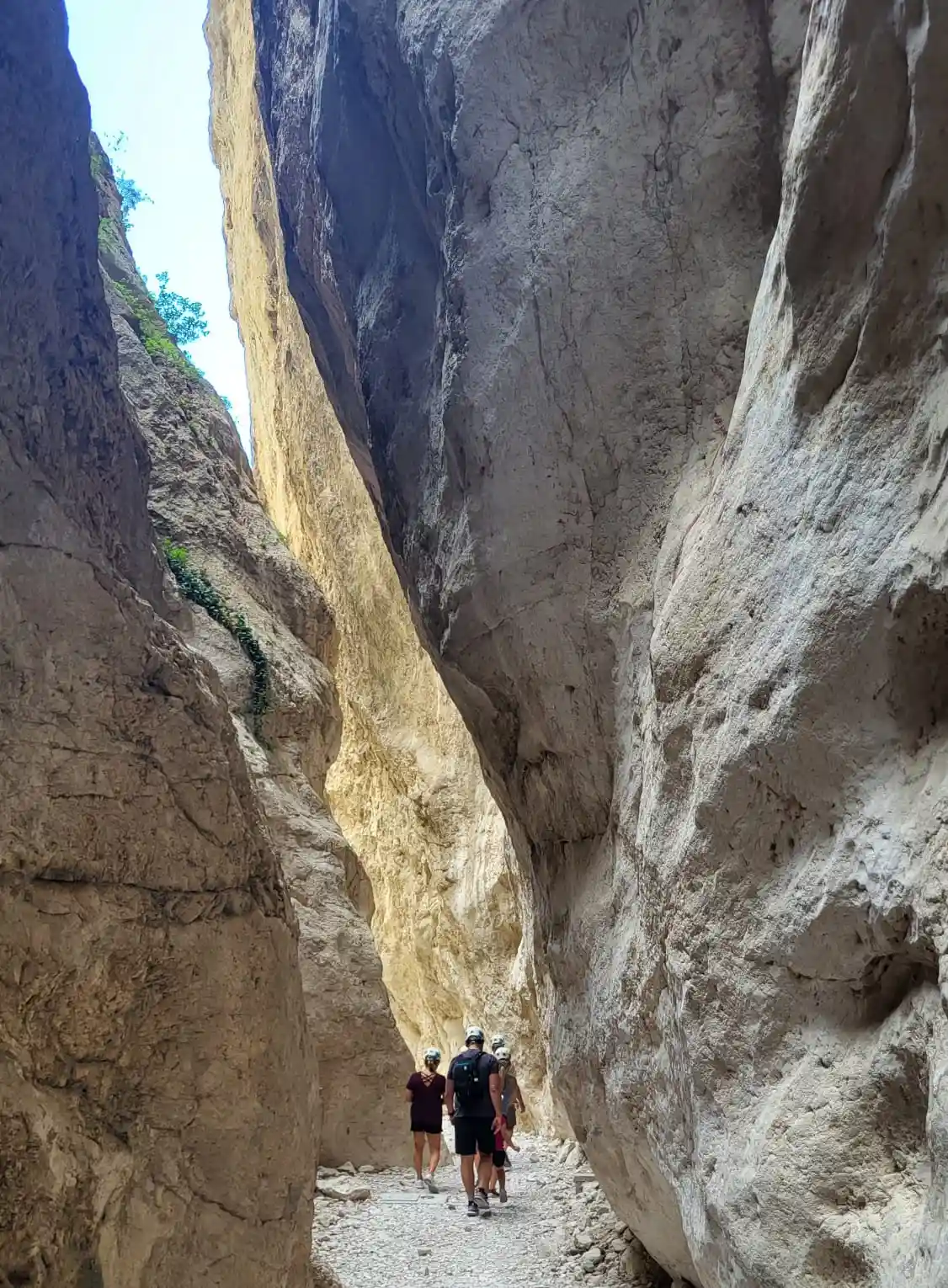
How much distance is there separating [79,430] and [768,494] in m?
3.38

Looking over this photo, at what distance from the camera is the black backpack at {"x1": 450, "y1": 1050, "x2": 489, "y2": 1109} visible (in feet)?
27.0

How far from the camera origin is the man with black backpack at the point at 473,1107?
8.23m

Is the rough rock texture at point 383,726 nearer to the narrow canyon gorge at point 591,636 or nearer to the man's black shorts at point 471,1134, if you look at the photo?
the man's black shorts at point 471,1134

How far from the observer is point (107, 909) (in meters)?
4.21

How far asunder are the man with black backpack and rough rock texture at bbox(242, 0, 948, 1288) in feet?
4.29

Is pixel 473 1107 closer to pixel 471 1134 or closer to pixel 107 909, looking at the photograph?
pixel 471 1134

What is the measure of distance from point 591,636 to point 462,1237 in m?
4.79

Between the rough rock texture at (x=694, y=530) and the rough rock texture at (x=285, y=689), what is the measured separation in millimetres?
3033

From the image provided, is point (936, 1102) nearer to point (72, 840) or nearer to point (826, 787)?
point (826, 787)

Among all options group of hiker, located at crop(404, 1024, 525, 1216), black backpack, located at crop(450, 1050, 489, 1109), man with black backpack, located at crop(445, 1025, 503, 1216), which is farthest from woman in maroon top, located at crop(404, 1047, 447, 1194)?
black backpack, located at crop(450, 1050, 489, 1109)

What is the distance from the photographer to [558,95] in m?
6.61

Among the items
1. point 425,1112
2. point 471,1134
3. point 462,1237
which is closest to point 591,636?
point 471,1134

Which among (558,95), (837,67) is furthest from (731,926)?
(558,95)

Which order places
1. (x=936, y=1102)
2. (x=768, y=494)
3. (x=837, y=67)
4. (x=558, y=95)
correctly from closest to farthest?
(x=936, y=1102)
(x=837, y=67)
(x=768, y=494)
(x=558, y=95)
